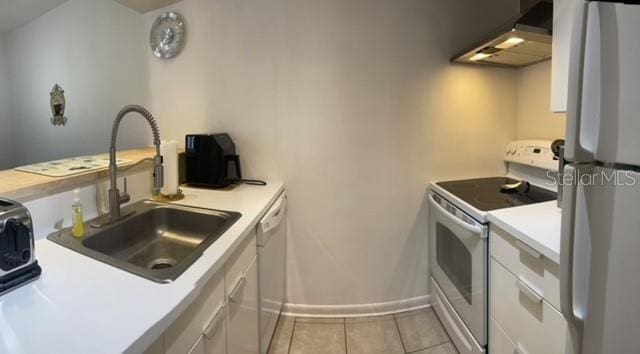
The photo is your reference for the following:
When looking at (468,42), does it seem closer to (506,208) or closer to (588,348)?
(506,208)

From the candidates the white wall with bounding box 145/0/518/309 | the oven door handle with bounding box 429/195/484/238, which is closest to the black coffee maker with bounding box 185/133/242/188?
the white wall with bounding box 145/0/518/309

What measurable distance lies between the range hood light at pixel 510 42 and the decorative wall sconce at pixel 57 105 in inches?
126

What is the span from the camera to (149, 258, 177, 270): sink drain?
122cm

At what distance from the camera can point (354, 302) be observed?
6.93 feet

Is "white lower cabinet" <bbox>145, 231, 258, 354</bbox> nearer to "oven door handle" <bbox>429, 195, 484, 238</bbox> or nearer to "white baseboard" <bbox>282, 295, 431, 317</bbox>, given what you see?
"white baseboard" <bbox>282, 295, 431, 317</bbox>

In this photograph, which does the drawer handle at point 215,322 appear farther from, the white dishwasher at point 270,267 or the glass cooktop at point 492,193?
the glass cooktop at point 492,193

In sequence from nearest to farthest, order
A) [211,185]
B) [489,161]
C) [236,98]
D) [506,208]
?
[506,208] < [211,185] < [236,98] < [489,161]

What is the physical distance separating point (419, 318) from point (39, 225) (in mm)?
2077

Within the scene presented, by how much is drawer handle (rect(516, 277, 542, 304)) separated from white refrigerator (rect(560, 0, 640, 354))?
1.33 ft

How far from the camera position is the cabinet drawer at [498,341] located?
1.29 m

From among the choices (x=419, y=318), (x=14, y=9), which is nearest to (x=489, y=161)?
(x=419, y=318)

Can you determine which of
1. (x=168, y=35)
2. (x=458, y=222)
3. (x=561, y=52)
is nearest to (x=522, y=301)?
(x=458, y=222)

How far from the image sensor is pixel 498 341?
1.37 metres

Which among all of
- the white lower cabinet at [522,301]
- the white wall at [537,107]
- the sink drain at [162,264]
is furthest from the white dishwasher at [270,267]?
the white wall at [537,107]
